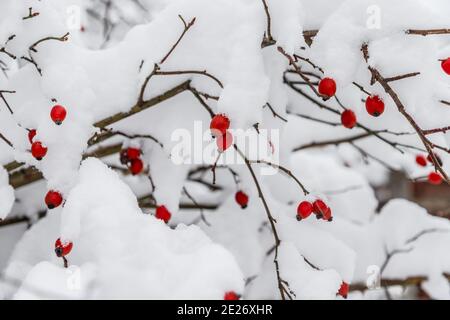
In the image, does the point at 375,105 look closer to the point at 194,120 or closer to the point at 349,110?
the point at 349,110

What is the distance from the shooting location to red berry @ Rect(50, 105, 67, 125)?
1.54 meters

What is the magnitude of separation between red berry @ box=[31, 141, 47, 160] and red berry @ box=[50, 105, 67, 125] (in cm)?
9

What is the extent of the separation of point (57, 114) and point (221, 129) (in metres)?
0.50

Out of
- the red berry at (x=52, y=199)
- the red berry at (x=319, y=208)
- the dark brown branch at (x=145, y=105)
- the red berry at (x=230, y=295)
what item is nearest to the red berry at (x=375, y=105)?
the red berry at (x=319, y=208)

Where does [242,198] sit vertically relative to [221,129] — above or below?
below

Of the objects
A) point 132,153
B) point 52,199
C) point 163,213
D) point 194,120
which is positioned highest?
point 194,120

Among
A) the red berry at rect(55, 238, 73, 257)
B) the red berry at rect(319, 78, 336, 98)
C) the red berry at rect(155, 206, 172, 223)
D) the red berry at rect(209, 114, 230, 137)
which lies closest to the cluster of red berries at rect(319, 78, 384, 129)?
the red berry at rect(319, 78, 336, 98)

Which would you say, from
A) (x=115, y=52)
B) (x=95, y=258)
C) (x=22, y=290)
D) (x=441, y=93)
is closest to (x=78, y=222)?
(x=95, y=258)

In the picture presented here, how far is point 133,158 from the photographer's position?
6.57ft

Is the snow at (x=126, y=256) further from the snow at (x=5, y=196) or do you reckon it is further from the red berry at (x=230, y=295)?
the snow at (x=5, y=196)

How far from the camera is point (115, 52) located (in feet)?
6.27

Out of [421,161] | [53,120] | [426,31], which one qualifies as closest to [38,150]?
[53,120]

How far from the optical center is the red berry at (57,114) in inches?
60.6

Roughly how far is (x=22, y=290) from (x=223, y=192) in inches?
66.2
